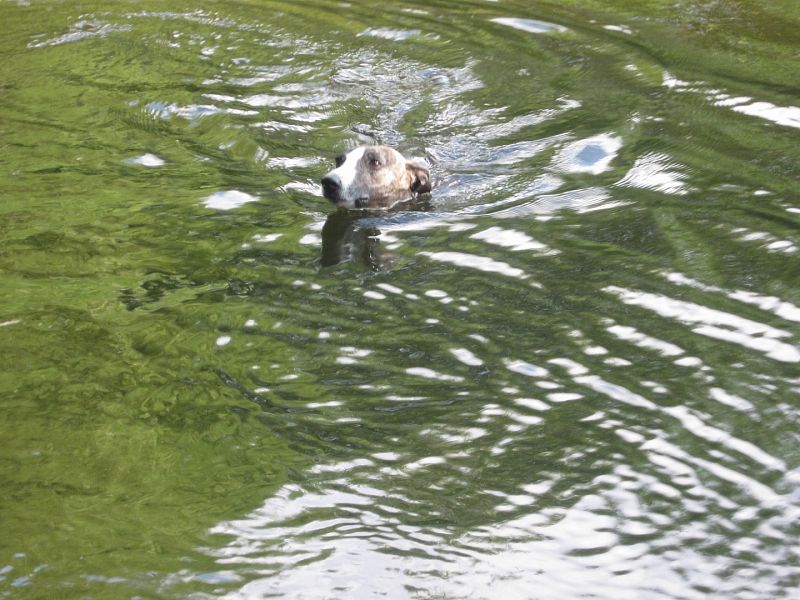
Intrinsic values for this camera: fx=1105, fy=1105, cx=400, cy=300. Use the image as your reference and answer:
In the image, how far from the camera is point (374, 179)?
9.31m

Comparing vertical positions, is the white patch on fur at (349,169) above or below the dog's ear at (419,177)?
above

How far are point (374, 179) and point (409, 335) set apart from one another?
3115mm

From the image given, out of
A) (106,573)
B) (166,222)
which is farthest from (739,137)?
(106,573)

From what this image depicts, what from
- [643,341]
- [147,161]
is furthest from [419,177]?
[643,341]

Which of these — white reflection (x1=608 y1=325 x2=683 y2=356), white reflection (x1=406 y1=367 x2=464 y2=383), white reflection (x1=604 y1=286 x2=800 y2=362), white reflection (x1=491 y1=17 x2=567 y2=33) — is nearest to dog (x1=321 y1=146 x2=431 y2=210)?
white reflection (x1=604 y1=286 x2=800 y2=362)

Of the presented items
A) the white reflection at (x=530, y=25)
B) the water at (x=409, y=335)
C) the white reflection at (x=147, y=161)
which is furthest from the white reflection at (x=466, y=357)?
the white reflection at (x=530, y=25)

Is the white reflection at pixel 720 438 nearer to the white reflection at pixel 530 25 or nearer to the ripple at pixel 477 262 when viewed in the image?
the ripple at pixel 477 262

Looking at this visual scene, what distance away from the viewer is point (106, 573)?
14.9ft

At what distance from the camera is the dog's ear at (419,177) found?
31.4 feet

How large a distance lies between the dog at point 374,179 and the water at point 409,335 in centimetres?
20

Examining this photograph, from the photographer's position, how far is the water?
469cm

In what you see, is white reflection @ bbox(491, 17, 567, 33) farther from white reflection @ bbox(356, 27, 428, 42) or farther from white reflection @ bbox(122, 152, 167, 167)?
white reflection @ bbox(122, 152, 167, 167)

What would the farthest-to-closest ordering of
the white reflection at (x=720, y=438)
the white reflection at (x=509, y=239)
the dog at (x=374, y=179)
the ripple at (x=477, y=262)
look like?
1. the dog at (x=374, y=179)
2. the white reflection at (x=509, y=239)
3. the ripple at (x=477, y=262)
4. the white reflection at (x=720, y=438)

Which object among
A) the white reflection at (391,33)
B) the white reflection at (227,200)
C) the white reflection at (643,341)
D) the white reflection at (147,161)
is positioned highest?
the white reflection at (391,33)
